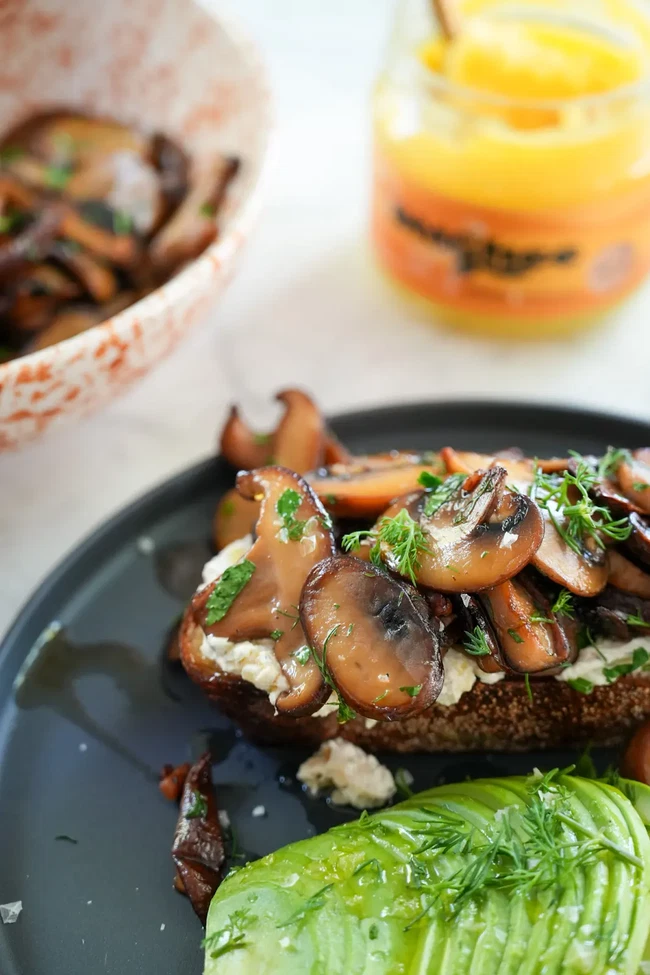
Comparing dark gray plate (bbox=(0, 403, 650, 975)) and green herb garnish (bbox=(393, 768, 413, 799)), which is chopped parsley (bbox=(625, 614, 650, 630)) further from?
green herb garnish (bbox=(393, 768, 413, 799))

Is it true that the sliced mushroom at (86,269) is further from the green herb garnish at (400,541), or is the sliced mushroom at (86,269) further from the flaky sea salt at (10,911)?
the flaky sea salt at (10,911)

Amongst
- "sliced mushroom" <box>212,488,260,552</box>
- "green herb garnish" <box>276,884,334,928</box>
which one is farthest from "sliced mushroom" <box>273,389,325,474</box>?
"green herb garnish" <box>276,884,334,928</box>

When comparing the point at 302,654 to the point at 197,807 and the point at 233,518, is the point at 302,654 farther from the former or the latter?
the point at 233,518

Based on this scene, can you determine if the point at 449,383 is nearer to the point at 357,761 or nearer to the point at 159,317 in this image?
the point at 159,317

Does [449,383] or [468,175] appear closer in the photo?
[468,175]

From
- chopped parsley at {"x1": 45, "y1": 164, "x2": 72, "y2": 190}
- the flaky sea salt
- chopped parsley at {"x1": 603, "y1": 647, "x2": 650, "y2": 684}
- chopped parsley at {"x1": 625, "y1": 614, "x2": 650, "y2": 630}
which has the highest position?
chopped parsley at {"x1": 45, "y1": 164, "x2": 72, "y2": 190}

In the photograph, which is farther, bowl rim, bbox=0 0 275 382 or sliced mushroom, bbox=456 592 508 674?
bowl rim, bbox=0 0 275 382

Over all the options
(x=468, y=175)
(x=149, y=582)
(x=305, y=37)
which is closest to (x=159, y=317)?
(x=149, y=582)
